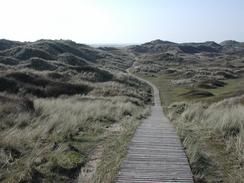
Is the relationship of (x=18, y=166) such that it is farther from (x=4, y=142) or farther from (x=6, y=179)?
(x=4, y=142)

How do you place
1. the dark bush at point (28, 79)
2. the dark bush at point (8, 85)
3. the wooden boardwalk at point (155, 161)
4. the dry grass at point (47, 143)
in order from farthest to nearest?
the dark bush at point (28, 79) → the dark bush at point (8, 85) → the dry grass at point (47, 143) → the wooden boardwalk at point (155, 161)

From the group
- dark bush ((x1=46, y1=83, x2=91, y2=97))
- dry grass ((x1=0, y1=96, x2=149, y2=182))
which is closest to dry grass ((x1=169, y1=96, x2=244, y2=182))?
dry grass ((x1=0, y1=96, x2=149, y2=182))

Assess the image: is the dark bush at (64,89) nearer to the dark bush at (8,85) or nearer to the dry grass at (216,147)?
the dark bush at (8,85)

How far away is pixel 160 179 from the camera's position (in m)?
8.25

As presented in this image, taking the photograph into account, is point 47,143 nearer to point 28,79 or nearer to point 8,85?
point 8,85

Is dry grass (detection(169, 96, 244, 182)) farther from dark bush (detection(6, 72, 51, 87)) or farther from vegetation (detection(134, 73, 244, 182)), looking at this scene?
dark bush (detection(6, 72, 51, 87))

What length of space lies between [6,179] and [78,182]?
1517 millimetres

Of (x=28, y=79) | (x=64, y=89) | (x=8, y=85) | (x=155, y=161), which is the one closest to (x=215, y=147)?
(x=155, y=161)


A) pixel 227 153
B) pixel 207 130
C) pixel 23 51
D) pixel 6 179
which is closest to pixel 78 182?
pixel 6 179

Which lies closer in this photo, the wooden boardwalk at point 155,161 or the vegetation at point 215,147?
the wooden boardwalk at point 155,161

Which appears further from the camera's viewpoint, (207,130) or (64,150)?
(207,130)

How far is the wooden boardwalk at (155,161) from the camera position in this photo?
8320mm

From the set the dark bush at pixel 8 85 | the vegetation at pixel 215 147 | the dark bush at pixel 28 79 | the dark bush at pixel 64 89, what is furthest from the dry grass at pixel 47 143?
the dark bush at pixel 28 79

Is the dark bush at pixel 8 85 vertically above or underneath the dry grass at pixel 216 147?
underneath
